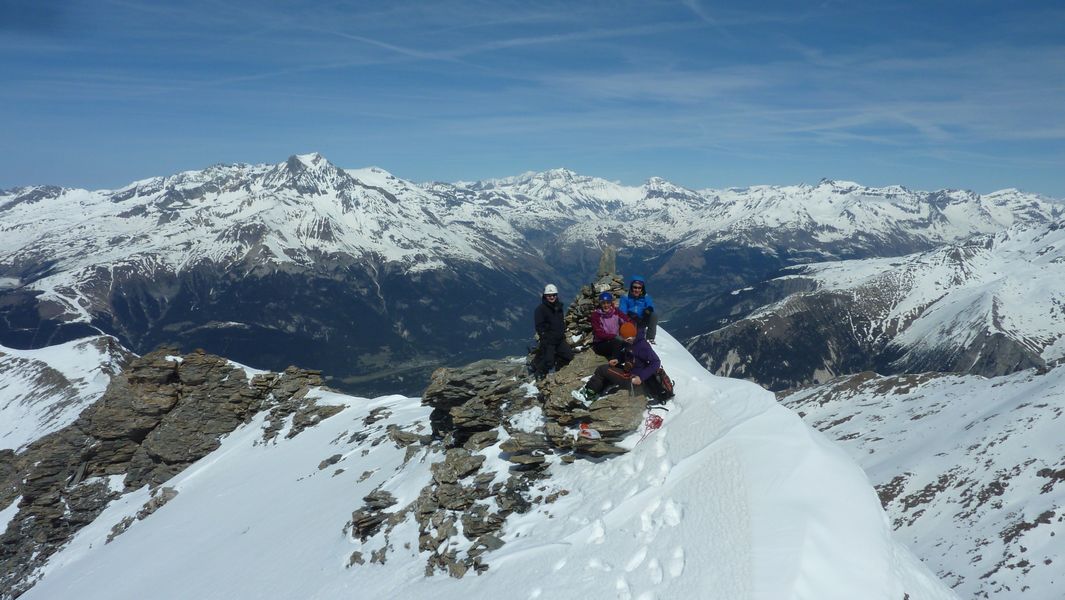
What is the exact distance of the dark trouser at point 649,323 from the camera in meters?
23.2

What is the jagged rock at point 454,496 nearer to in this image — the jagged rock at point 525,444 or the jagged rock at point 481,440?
the jagged rock at point 525,444

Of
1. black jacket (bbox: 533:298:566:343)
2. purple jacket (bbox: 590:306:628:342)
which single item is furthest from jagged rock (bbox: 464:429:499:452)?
purple jacket (bbox: 590:306:628:342)

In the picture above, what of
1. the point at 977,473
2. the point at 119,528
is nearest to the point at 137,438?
the point at 119,528

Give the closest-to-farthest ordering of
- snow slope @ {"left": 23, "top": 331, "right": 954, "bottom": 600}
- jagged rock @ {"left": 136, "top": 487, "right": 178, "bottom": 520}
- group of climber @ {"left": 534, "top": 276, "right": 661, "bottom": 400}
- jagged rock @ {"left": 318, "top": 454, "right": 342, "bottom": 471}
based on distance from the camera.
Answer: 1. snow slope @ {"left": 23, "top": 331, "right": 954, "bottom": 600}
2. group of climber @ {"left": 534, "top": 276, "right": 661, "bottom": 400}
3. jagged rock @ {"left": 318, "top": 454, "right": 342, "bottom": 471}
4. jagged rock @ {"left": 136, "top": 487, "right": 178, "bottom": 520}

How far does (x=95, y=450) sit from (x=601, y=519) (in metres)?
56.1

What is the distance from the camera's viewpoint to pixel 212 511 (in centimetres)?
3572

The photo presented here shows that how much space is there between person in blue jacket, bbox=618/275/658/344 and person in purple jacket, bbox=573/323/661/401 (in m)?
1.90

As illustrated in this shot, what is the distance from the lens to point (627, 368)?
20594mm

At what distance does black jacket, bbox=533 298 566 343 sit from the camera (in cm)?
2322

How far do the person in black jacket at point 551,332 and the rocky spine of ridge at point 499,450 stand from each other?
3.40 feet

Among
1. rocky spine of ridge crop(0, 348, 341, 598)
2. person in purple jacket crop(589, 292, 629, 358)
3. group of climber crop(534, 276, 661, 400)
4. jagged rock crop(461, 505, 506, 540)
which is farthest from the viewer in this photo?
rocky spine of ridge crop(0, 348, 341, 598)

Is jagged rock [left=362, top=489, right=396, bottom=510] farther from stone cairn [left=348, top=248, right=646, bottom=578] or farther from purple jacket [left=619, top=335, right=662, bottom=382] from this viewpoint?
purple jacket [left=619, top=335, right=662, bottom=382]

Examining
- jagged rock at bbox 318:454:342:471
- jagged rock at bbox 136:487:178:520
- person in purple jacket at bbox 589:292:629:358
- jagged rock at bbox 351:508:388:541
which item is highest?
person in purple jacket at bbox 589:292:629:358

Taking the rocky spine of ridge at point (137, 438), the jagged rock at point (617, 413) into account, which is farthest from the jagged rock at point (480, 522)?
the rocky spine of ridge at point (137, 438)
